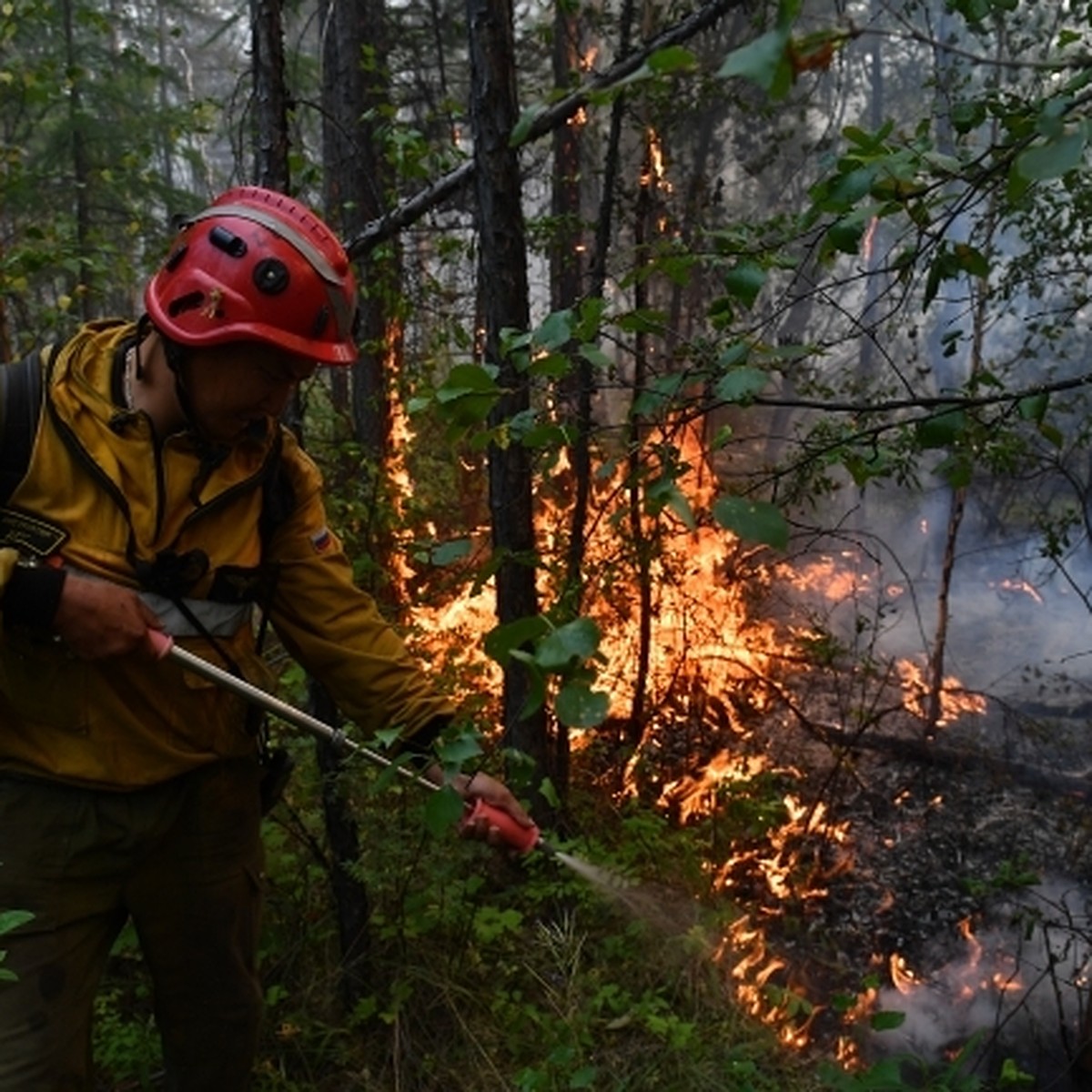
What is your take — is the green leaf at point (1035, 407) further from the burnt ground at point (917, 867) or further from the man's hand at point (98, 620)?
the burnt ground at point (917, 867)

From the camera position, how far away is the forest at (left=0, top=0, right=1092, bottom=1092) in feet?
6.77

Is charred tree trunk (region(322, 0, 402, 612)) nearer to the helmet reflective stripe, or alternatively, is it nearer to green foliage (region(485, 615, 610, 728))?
the helmet reflective stripe

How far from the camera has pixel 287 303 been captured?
2.62 m

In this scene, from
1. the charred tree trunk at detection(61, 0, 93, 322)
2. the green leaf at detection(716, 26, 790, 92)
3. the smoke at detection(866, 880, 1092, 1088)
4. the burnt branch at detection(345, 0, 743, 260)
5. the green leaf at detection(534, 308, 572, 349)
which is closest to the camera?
the green leaf at detection(716, 26, 790, 92)

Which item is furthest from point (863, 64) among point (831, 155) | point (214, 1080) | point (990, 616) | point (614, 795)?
point (214, 1080)

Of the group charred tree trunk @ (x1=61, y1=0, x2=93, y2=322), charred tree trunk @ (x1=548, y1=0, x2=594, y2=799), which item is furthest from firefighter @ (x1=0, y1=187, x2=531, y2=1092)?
charred tree trunk @ (x1=61, y1=0, x2=93, y2=322)

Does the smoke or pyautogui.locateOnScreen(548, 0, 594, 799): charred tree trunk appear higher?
pyautogui.locateOnScreen(548, 0, 594, 799): charred tree trunk

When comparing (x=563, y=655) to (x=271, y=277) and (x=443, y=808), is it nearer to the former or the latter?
(x=443, y=808)

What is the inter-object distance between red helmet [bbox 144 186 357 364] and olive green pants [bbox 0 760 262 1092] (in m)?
1.38

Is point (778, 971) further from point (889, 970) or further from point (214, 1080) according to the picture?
point (214, 1080)

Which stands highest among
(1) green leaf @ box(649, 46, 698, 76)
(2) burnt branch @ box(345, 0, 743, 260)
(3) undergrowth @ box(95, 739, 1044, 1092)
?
(2) burnt branch @ box(345, 0, 743, 260)

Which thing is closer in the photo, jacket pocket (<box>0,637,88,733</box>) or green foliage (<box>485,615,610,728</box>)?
green foliage (<box>485,615,610,728</box>)

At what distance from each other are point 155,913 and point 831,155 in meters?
3.01

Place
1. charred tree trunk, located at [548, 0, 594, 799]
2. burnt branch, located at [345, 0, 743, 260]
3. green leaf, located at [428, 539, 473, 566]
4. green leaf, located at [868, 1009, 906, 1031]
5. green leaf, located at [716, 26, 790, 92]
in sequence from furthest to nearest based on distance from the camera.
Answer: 1. burnt branch, located at [345, 0, 743, 260]
2. charred tree trunk, located at [548, 0, 594, 799]
3. green leaf, located at [868, 1009, 906, 1031]
4. green leaf, located at [428, 539, 473, 566]
5. green leaf, located at [716, 26, 790, 92]
